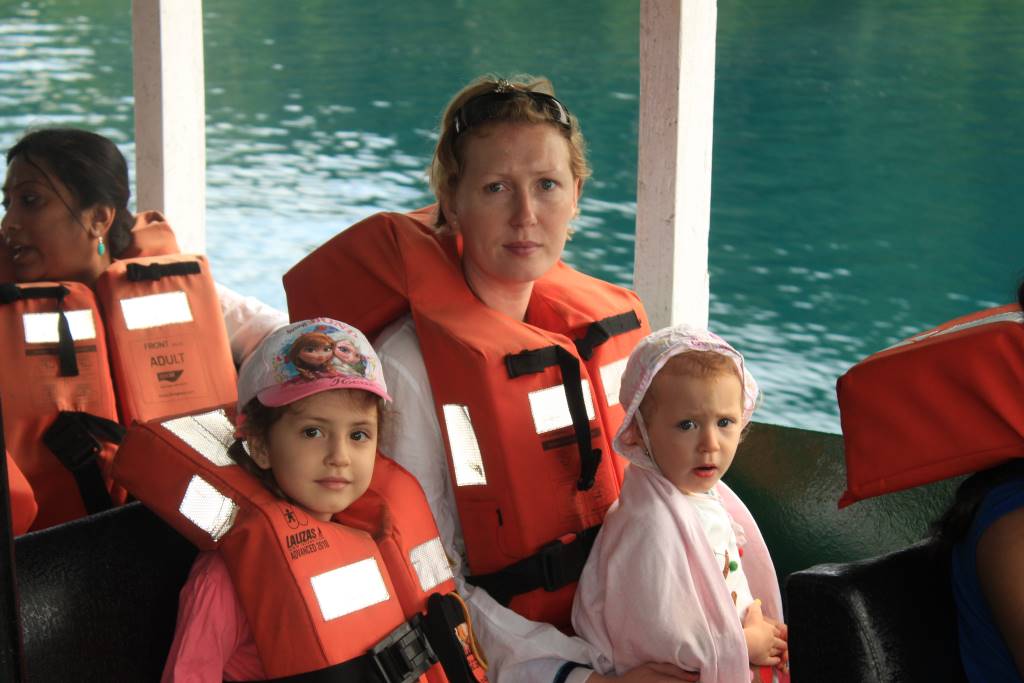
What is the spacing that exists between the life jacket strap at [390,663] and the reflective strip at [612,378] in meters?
0.61

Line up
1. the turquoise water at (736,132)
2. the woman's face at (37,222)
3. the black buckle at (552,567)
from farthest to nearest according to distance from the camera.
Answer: the turquoise water at (736,132) → the woman's face at (37,222) → the black buckle at (552,567)

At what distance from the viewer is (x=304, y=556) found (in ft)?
5.83

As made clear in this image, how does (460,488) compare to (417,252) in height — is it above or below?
below

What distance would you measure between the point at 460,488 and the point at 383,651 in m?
0.36

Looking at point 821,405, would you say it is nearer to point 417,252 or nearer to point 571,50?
point 417,252

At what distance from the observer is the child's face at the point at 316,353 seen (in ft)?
6.09

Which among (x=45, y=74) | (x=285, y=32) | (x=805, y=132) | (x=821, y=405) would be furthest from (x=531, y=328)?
(x=285, y=32)

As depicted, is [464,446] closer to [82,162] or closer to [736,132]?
[82,162]

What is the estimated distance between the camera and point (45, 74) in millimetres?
15602

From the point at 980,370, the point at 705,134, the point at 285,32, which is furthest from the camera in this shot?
the point at 285,32

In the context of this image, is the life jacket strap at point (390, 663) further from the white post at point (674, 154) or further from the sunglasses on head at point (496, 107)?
the white post at point (674, 154)

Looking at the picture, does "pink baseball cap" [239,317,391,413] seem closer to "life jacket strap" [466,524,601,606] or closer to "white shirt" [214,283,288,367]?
"life jacket strap" [466,524,601,606]

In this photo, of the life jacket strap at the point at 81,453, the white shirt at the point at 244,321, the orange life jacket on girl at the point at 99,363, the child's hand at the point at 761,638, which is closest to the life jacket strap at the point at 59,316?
the orange life jacket on girl at the point at 99,363

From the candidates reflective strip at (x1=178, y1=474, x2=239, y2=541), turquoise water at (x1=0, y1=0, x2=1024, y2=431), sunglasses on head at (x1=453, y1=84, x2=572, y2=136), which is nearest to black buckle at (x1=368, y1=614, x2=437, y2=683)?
reflective strip at (x1=178, y1=474, x2=239, y2=541)
